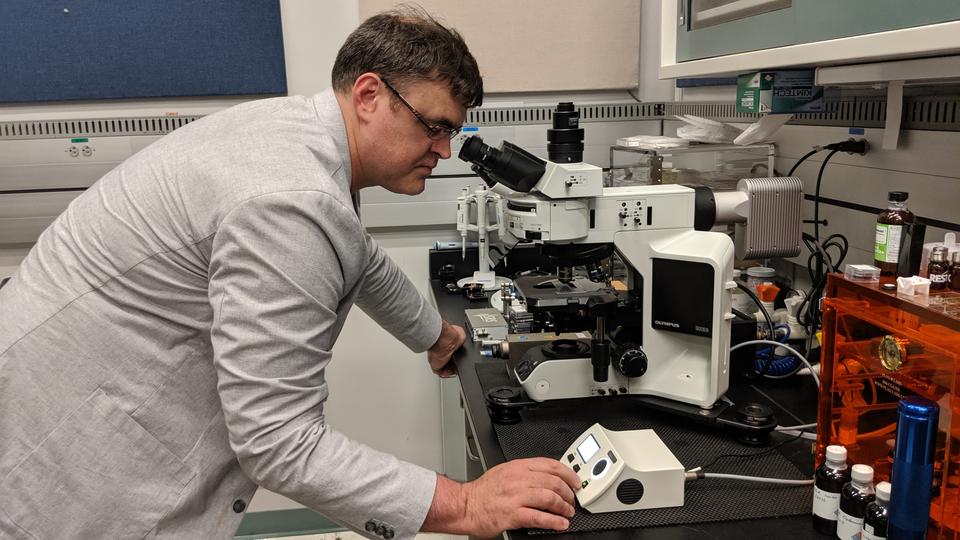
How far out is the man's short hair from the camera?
119 cm

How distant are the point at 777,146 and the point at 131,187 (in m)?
1.66

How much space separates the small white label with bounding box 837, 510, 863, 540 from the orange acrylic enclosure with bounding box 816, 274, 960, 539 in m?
0.08

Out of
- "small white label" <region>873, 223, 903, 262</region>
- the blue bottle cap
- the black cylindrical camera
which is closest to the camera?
the blue bottle cap

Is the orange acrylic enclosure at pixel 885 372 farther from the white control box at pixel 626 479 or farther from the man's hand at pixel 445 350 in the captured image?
the man's hand at pixel 445 350

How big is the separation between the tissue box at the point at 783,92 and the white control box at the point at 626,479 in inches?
33.7

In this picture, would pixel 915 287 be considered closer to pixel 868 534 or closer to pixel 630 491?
pixel 868 534

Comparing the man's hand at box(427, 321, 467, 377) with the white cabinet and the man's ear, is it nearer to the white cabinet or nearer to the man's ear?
the man's ear

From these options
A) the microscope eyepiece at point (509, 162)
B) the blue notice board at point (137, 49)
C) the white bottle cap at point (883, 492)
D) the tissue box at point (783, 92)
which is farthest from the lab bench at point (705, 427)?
the blue notice board at point (137, 49)

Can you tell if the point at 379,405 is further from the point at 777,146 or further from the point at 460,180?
the point at 777,146

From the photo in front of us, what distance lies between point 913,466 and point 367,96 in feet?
3.13

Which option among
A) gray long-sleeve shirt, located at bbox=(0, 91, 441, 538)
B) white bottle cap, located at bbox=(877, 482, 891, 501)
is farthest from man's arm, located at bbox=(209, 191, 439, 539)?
white bottle cap, located at bbox=(877, 482, 891, 501)

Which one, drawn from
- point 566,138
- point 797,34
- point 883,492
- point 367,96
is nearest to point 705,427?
point 883,492

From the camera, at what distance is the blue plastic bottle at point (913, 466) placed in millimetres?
861

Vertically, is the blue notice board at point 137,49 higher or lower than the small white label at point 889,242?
higher
